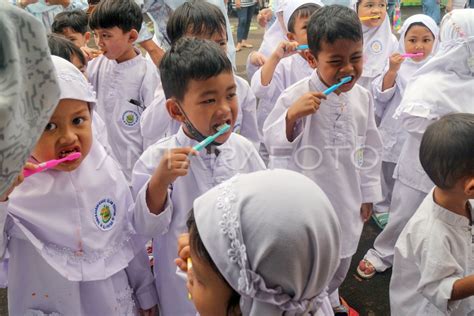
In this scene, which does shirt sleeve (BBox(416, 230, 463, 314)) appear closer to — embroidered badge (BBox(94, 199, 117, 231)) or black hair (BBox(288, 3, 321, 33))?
embroidered badge (BBox(94, 199, 117, 231))

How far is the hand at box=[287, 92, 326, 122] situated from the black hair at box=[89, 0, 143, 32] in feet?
4.12

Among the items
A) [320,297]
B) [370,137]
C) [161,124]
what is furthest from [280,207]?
[161,124]

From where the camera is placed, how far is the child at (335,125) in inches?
70.2

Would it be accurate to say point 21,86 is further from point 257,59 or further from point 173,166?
point 257,59

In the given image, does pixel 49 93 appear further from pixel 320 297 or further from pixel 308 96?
pixel 308 96

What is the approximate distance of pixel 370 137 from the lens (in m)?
2.04

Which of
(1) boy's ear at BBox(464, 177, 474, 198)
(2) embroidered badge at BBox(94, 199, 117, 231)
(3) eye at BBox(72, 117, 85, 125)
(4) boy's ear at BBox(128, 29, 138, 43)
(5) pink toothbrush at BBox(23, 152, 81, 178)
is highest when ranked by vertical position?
(3) eye at BBox(72, 117, 85, 125)

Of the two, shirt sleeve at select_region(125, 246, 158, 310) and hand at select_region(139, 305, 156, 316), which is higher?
shirt sleeve at select_region(125, 246, 158, 310)

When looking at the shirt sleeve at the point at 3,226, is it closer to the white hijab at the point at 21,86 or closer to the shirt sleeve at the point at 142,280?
the shirt sleeve at the point at 142,280

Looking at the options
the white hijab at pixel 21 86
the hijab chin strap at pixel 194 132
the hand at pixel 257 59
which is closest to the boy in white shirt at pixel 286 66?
the hand at pixel 257 59

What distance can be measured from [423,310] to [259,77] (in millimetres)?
1456

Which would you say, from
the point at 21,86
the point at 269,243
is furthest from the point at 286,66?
the point at 21,86

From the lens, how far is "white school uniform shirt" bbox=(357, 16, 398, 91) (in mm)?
3207

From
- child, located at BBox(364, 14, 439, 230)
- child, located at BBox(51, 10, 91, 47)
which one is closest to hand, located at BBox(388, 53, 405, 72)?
child, located at BBox(364, 14, 439, 230)
